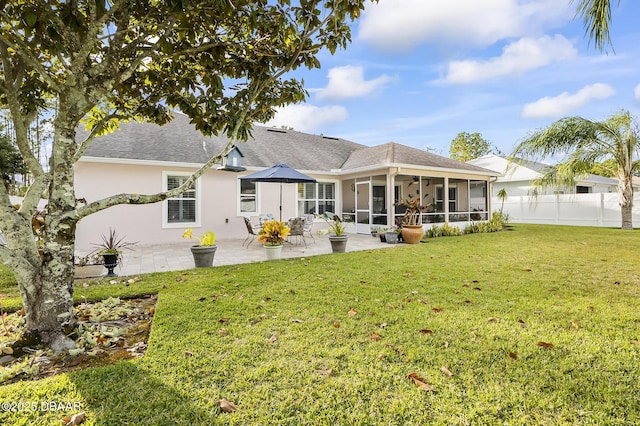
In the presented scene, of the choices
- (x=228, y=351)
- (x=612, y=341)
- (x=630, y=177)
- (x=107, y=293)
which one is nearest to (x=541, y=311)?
(x=612, y=341)

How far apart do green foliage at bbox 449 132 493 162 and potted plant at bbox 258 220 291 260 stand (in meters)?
35.6

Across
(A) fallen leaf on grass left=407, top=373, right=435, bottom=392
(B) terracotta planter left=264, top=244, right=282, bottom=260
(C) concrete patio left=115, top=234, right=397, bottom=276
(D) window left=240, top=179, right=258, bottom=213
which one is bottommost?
(A) fallen leaf on grass left=407, top=373, right=435, bottom=392

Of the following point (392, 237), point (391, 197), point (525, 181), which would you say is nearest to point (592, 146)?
point (525, 181)

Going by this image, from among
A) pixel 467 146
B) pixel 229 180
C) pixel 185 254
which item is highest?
pixel 467 146

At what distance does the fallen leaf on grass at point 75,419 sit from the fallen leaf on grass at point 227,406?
882 mm

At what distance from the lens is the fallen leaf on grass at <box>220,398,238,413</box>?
202 centimetres

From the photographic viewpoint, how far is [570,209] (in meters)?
17.7

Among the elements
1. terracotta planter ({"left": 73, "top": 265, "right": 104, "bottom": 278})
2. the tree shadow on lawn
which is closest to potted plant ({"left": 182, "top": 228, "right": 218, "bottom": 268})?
terracotta planter ({"left": 73, "top": 265, "right": 104, "bottom": 278})

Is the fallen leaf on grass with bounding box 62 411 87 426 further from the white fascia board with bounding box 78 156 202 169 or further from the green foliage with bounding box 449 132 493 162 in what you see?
the green foliage with bounding box 449 132 493 162

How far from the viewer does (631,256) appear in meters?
7.41

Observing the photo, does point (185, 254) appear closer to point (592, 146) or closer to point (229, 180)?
point (229, 180)

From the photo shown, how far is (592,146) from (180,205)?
18368mm

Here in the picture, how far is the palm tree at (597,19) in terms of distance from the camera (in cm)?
316

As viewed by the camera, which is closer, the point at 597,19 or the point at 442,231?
the point at 597,19
